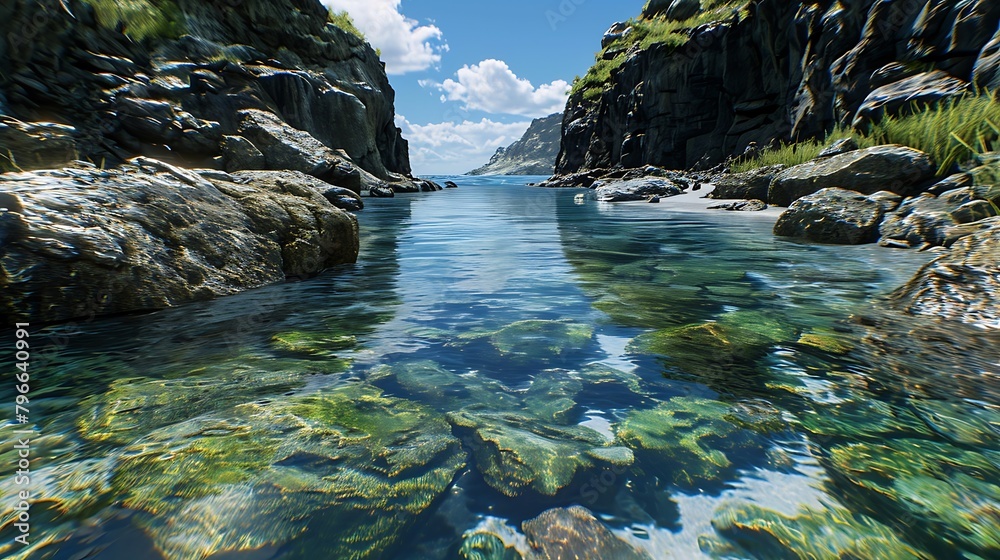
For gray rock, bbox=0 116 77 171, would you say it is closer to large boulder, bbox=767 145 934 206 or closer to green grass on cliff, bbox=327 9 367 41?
large boulder, bbox=767 145 934 206

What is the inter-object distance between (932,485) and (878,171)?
9002 mm

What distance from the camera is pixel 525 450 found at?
5.89 ft

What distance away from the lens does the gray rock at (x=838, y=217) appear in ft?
22.5

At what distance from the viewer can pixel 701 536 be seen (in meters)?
1.40

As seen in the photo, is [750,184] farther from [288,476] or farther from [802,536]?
[288,476]

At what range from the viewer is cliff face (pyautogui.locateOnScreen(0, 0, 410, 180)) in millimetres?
11609

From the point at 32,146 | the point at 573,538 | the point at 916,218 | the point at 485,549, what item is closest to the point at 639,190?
the point at 916,218

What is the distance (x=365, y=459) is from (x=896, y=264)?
242 inches

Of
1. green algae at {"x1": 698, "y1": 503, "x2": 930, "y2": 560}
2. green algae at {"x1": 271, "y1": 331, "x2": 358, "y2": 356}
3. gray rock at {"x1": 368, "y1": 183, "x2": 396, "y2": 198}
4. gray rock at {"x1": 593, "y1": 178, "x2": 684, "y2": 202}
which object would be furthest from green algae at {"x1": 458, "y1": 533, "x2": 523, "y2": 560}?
gray rock at {"x1": 368, "y1": 183, "x2": 396, "y2": 198}

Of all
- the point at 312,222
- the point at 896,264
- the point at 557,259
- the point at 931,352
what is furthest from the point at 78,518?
the point at 896,264

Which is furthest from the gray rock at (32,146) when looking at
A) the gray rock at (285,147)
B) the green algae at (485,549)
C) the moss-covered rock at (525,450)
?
the gray rock at (285,147)

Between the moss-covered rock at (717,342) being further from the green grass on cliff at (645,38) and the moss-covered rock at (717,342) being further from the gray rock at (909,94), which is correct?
Answer: the green grass on cliff at (645,38)

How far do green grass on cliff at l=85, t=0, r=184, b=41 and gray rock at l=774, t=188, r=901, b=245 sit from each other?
20.5 m

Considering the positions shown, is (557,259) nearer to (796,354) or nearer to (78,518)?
(796,354)
